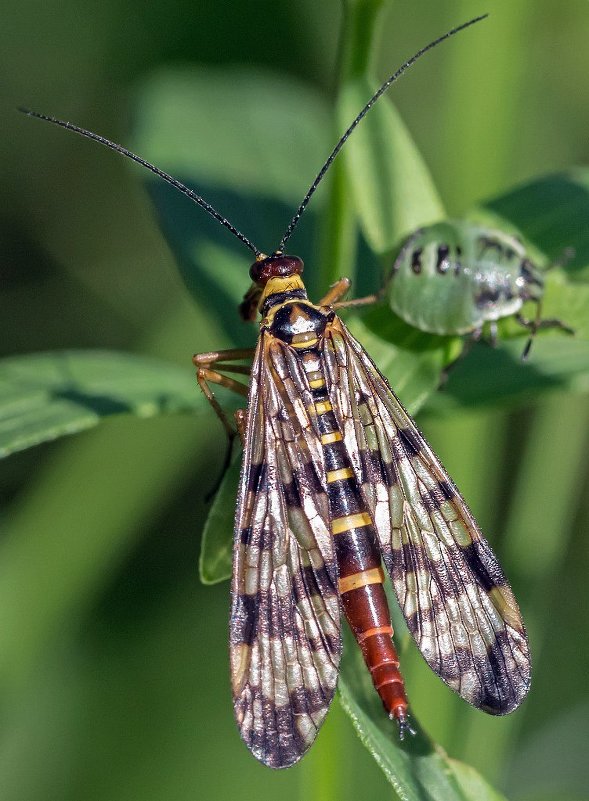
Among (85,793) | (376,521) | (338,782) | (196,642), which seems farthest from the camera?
(196,642)

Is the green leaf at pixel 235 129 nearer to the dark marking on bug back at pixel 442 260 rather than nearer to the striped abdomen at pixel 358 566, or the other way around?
the dark marking on bug back at pixel 442 260

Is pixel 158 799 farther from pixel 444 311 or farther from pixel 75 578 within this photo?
pixel 444 311

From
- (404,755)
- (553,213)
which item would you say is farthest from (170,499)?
(404,755)

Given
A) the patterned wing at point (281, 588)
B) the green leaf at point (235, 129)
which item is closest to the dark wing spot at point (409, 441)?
the patterned wing at point (281, 588)

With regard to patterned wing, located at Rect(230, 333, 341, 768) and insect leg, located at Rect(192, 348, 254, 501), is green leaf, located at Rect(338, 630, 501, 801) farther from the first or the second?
insect leg, located at Rect(192, 348, 254, 501)

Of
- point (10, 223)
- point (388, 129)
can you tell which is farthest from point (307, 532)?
point (10, 223)

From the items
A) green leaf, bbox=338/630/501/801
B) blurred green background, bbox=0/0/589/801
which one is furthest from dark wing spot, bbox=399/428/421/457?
blurred green background, bbox=0/0/589/801
